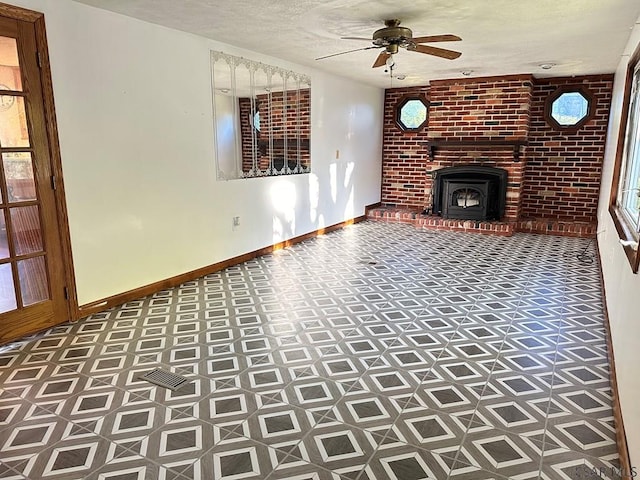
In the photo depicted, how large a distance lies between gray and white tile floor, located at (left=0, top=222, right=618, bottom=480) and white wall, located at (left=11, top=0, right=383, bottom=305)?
0.43 m

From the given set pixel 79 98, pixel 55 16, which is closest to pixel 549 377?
pixel 79 98

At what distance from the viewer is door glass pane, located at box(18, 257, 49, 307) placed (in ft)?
9.92

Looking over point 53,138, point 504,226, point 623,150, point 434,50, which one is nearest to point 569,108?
point 504,226

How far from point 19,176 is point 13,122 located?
1.14 ft

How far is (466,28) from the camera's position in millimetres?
3770

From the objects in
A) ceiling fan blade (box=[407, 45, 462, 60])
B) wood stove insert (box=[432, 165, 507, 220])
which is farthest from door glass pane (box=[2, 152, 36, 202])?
wood stove insert (box=[432, 165, 507, 220])

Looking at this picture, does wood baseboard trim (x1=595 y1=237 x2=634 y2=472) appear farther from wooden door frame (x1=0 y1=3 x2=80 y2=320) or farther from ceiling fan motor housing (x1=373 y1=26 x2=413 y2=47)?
wooden door frame (x1=0 y1=3 x2=80 y2=320)

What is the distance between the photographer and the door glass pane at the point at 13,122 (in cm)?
282

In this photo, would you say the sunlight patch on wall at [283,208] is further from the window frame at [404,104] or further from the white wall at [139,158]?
the window frame at [404,104]

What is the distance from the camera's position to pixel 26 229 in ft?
9.86

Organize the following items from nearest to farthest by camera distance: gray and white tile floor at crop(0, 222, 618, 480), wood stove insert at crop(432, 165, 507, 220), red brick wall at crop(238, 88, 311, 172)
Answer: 1. gray and white tile floor at crop(0, 222, 618, 480)
2. red brick wall at crop(238, 88, 311, 172)
3. wood stove insert at crop(432, 165, 507, 220)

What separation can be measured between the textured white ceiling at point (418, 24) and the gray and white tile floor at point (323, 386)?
228 centimetres

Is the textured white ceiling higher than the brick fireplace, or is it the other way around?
the textured white ceiling

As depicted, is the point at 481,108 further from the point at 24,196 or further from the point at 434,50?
the point at 24,196
